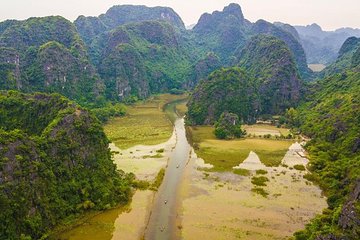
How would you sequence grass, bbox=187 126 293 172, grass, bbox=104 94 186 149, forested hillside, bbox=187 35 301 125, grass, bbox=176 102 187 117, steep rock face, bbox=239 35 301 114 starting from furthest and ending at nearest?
grass, bbox=176 102 187 117, steep rock face, bbox=239 35 301 114, forested hillside, bbox=187 35 301 125, grass, bbox=104 94 186 149, grass, bbox=187 126 293 172

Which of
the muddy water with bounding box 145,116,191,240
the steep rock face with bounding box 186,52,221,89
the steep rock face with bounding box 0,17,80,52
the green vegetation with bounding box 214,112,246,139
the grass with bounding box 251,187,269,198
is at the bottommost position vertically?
the grass with bounding box 251,187,269,198

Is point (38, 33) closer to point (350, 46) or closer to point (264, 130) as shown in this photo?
point (264, 130)

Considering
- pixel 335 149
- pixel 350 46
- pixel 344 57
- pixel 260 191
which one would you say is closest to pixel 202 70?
pixel 344 57

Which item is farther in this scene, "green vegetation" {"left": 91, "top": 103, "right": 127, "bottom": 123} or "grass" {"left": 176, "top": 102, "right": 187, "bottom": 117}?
"grass" {"left": 176, "top": 102, "right": 187, "bottom": 117}

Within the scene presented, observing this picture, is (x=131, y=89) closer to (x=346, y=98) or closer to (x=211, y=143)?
(x=211, y=143)

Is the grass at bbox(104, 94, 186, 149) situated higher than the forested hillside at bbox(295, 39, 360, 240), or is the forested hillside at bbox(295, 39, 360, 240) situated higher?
the forested hillside at bbox(295, 39, 360, 240)

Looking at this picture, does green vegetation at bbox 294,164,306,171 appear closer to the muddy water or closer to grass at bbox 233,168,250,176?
grass at bbox 233,168,250,176

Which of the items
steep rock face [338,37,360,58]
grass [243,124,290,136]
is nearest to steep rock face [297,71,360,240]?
grass [243,124,290,136]
